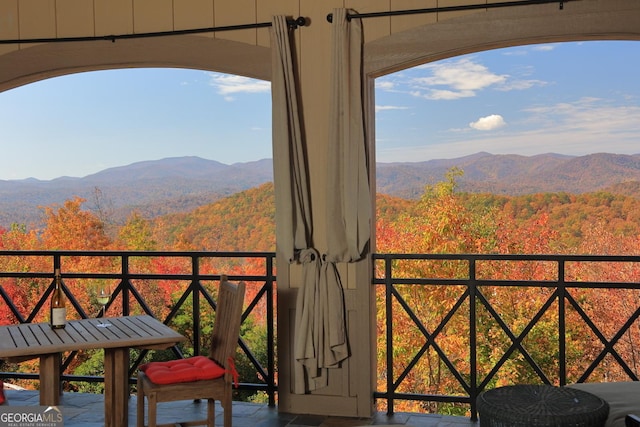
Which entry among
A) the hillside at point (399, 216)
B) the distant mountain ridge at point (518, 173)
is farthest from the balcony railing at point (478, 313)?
the distant mountain ridge at point (518, 173)

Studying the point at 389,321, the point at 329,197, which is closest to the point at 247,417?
the point at 389,321

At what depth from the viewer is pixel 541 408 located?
2564 mm

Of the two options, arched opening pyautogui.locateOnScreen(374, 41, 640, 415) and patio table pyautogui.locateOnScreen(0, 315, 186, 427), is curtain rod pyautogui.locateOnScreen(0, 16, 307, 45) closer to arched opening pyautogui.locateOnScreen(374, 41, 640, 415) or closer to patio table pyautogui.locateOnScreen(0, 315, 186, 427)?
patio table pyautogui.locateOnScreen(0, 315, 186, 427)

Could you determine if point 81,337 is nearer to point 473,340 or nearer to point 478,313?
point 473,340

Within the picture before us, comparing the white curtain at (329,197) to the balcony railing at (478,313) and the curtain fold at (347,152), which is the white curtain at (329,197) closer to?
the curtain fold at (347,152)

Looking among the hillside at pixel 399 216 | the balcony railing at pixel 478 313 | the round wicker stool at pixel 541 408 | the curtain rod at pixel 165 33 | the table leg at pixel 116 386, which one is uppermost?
the curtain rod at pixel 165 33

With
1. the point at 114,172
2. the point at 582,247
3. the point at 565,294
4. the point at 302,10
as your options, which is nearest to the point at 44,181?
the point at 114,172

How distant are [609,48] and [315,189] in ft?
28.2

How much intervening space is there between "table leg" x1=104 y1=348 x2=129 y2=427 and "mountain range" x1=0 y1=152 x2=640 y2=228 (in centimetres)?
848

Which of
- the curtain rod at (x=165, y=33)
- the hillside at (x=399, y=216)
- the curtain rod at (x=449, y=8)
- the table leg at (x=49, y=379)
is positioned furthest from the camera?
the hillside at (x=399, y=216)

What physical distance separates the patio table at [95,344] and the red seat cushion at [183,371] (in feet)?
0.48

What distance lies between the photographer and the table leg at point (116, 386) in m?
3.92

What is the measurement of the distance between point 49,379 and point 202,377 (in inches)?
29.2

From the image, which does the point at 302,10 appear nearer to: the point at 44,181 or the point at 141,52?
the point at 141,52
